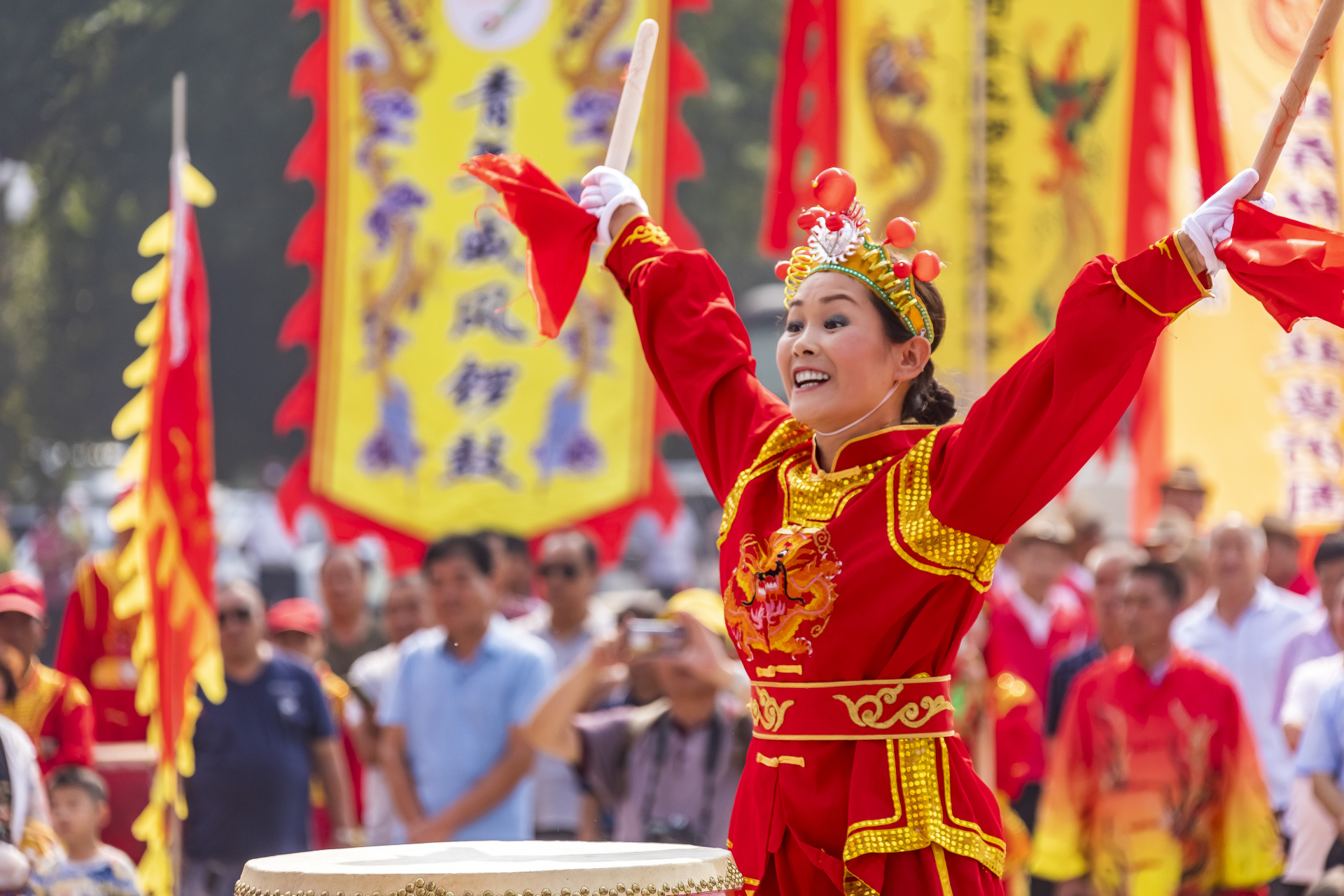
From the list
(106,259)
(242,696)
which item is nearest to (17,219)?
(106,259)

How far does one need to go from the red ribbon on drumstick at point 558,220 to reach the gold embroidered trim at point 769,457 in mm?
507

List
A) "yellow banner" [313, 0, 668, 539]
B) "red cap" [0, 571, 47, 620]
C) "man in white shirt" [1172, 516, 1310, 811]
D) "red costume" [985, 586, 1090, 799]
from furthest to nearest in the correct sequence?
"yellow banner" [313, 0, 668, 539] < "red costume" [985, 586, 1090, 799] < "man in white shirt" [1172, 516, 1310, 811] < "red cap" [0, 571, 47, 620]

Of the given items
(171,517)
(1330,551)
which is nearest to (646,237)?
(171,517)

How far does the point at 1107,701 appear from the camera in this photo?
5.75m

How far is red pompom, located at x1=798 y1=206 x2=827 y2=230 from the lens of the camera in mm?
3152

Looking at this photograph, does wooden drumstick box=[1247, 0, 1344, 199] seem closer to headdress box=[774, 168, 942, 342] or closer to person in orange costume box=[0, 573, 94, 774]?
headdress box=[774, 168, 942, 342]

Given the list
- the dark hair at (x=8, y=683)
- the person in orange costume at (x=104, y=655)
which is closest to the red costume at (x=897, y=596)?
the dark hair at (x=8, y=683)

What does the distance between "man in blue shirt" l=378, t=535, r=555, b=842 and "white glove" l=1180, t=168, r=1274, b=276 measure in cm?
337

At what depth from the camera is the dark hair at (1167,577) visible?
18.7ft

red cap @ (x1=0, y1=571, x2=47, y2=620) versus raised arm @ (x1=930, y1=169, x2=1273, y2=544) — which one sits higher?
raised arm @ (x1=930, y1=169, x2=1273, y2=544)

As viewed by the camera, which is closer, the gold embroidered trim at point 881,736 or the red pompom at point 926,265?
the gold embroidered trim at point 881,736

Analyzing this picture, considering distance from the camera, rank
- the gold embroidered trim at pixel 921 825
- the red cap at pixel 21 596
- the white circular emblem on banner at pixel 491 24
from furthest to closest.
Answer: the white circular emblem on banner at pixel 491 24 < the red cap at pixel 21 596 < the gold embroidered trim at pixel 921 825

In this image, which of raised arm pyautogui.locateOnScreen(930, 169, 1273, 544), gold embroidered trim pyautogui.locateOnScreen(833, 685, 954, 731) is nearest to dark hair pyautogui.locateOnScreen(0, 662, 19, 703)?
gold embroidered trim pyautogui.locateOnScreen(833, 685, 954, 731)

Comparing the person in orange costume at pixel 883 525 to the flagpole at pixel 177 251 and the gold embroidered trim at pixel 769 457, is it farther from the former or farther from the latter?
the flagpole at pixel 177 251
